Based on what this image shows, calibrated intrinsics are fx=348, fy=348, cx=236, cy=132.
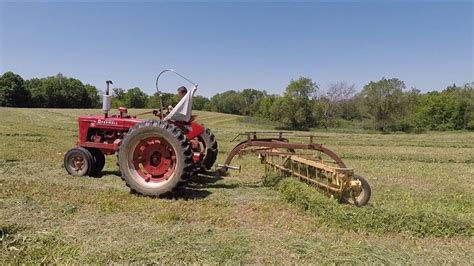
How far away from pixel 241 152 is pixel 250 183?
71cm

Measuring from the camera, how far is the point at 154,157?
628cm

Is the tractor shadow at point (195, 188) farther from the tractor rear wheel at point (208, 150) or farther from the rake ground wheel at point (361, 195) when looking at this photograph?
the rake ground wheel at point (361, 195)

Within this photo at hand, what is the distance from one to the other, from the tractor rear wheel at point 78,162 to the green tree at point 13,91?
225ft

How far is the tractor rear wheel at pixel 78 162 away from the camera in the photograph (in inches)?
281

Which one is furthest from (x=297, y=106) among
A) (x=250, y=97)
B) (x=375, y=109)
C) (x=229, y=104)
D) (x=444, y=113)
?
(x=250, y=97)

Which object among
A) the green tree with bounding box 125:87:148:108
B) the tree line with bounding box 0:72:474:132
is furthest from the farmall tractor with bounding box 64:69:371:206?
the green tree with bounding box 125:87:148:108

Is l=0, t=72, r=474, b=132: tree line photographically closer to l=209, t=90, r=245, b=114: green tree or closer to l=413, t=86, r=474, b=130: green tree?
l=413, t=86, r=474, b=130: green tree

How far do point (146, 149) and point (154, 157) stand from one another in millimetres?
202

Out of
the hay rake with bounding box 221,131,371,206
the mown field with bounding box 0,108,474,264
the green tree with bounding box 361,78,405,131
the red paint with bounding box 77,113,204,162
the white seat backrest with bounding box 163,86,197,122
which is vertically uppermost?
the green tree with bounding box 361,78,405,131

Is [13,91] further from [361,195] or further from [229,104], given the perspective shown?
[361,195]

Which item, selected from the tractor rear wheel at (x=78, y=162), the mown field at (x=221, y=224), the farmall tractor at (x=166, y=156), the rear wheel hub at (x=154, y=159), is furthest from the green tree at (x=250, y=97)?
the mown field at (x=221, y=224)

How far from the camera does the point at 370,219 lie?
14.7 ft

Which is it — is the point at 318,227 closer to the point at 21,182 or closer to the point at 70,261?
the point at 70,261

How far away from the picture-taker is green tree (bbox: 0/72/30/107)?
63.7 meters
